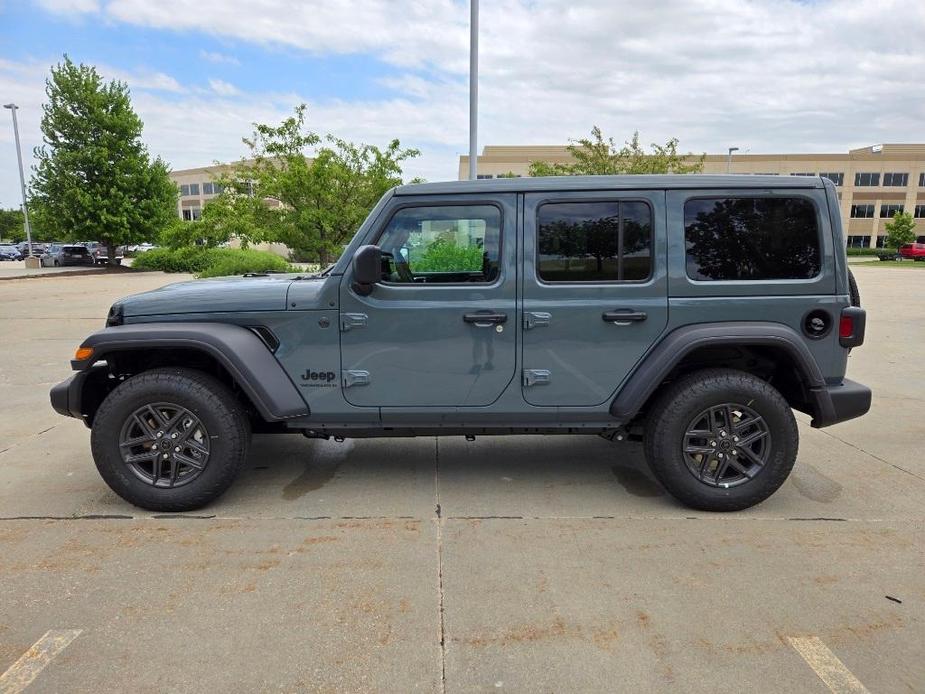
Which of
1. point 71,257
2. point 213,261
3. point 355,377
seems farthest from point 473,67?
point 71,257

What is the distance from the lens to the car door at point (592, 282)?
3.59m

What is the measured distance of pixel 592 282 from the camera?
3621 mm

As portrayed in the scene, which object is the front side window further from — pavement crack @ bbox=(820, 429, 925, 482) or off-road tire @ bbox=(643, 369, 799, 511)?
pavement crack @ bbox=(820, 429, 925, 482)

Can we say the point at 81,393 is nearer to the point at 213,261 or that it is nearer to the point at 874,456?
the point at 874,456

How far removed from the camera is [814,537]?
11.2 feet

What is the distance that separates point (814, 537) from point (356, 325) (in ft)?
9.08

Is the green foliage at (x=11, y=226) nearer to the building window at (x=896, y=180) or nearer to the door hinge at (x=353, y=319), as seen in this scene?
the door hinge at (x=353, y=319)

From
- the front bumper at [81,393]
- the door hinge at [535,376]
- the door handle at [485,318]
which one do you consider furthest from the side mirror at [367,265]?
the front bumper at [81,393]

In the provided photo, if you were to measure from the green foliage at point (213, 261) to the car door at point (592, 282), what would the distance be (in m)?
12.2

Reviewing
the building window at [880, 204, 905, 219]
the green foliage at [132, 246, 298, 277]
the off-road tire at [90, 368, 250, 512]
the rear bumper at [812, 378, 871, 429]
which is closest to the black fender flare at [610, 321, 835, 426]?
the rear bumper at [812, 378, 871, 429]

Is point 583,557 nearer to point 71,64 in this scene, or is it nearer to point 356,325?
point 356,325

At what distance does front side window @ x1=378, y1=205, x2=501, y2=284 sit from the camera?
3.62m

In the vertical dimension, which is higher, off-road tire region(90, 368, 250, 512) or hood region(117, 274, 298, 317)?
hood region(117, 274, 298, 317)

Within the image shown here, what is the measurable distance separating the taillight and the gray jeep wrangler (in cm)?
1
